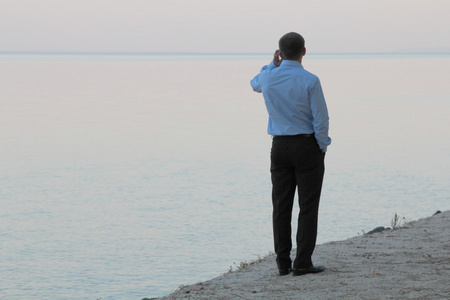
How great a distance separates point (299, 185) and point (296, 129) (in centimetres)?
48

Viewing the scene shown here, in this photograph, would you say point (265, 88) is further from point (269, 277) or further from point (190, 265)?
point (190, 265)

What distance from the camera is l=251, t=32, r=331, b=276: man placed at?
616cm

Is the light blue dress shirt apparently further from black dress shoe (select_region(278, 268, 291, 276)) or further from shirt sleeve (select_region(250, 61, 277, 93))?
black dress shoe (select_region(278, 268, 291, 276))

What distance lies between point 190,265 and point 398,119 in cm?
2371

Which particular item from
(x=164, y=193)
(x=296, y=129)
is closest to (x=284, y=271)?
(x=296, y=129)

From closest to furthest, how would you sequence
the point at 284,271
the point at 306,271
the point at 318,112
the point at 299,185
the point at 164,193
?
the point at 318,112 < the point at 299,185 < the point at 306,271 < the point at 284,271 < the point at 164,193

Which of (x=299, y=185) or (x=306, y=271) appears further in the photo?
(x=306, y=271)

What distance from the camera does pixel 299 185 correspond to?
6.33m

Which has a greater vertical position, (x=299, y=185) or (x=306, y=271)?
(x=299, y=185)

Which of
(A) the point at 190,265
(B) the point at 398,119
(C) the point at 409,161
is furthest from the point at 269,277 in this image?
(B) the point at 398,119

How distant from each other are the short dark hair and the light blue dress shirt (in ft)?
0.20

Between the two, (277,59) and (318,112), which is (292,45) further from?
(318,112)

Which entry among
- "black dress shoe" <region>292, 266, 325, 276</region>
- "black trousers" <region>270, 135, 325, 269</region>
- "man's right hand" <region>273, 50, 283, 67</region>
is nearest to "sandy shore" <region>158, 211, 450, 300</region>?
"black dress shoe" <region>292, 266, 325, 276</region>

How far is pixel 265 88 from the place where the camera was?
6320mm
